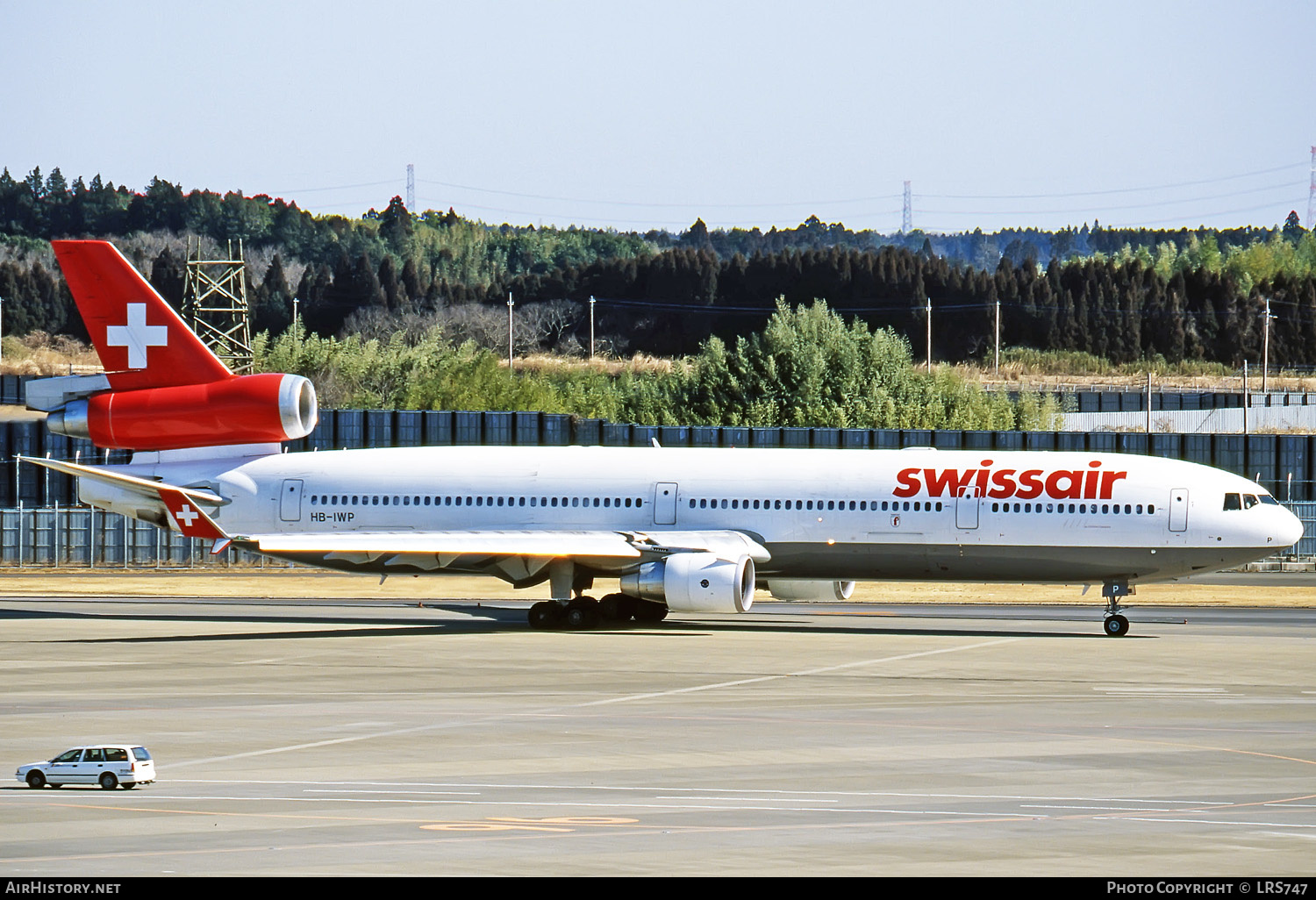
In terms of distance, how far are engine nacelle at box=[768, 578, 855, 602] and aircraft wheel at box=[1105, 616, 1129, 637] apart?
7348 millimetres

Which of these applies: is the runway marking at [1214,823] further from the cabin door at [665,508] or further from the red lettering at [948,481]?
the cabin door at [665,508]

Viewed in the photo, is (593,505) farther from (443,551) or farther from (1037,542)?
(1037,542)

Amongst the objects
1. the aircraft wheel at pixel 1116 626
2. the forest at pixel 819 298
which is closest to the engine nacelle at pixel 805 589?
the aircraft wheel at pixel 1116 626

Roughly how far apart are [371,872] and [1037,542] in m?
29.1

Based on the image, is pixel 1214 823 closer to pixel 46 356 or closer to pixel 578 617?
pixel 578 617

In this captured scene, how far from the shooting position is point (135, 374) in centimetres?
4500

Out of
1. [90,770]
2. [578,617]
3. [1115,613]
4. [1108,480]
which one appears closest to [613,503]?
[578,617]

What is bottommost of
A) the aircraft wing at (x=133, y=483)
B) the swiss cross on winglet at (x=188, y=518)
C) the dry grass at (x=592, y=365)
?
the swiss cross on winglet at (x=188, y=518)

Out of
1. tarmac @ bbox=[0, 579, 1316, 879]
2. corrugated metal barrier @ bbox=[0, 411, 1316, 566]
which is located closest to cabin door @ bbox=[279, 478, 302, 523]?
tarmac @ bbox=[0, 579, 1316, 879]

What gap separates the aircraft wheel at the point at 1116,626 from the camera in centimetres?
3947

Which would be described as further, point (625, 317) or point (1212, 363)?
point (625, 317)

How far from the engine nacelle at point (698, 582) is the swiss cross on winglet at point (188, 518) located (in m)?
10.1

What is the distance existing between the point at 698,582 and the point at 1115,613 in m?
10.3

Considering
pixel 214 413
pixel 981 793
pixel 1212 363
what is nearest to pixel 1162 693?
pixel 981 793
